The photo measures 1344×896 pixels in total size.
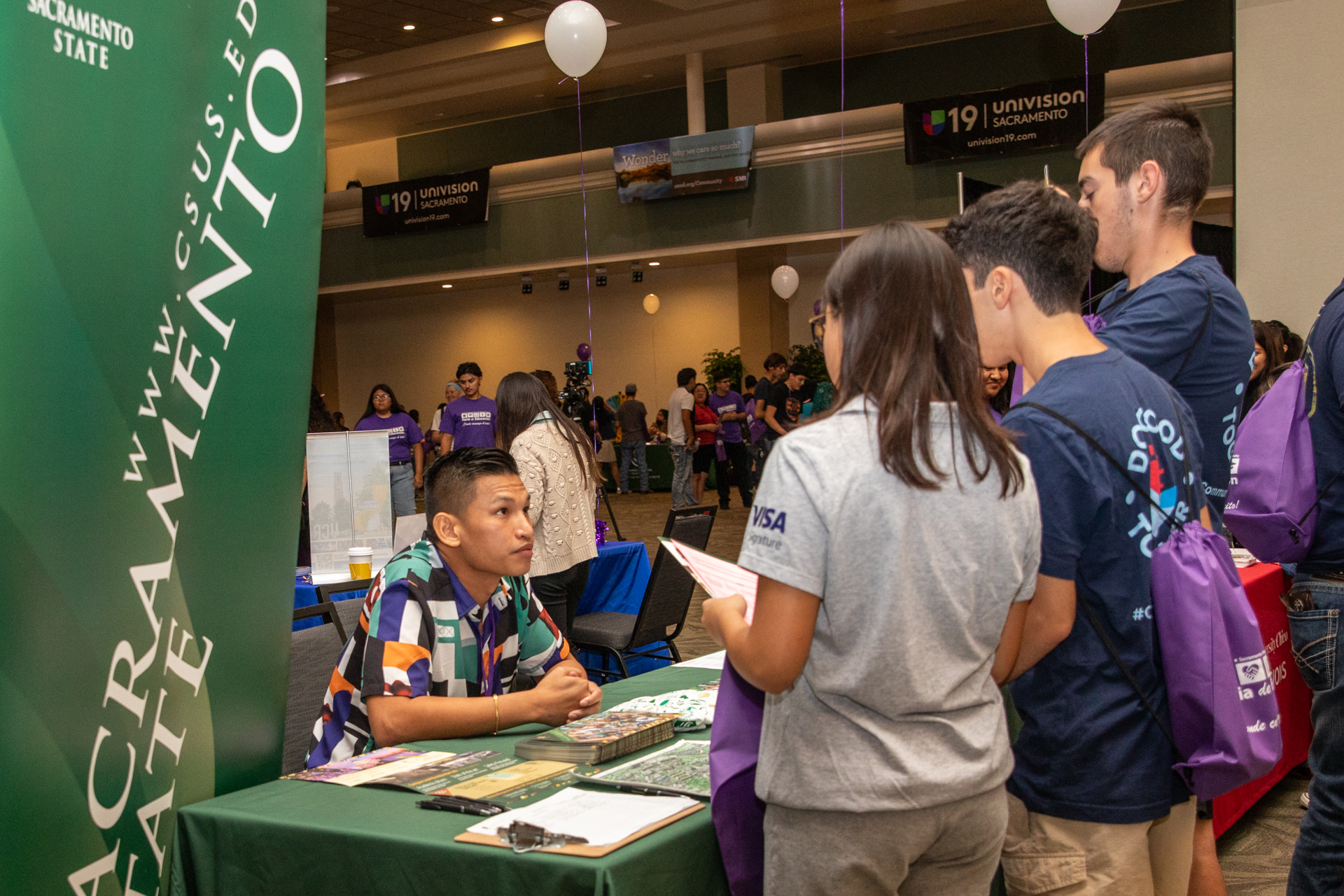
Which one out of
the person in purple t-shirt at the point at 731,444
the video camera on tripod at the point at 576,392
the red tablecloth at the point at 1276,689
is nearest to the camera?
the red tablecloth at the point at 1276,689

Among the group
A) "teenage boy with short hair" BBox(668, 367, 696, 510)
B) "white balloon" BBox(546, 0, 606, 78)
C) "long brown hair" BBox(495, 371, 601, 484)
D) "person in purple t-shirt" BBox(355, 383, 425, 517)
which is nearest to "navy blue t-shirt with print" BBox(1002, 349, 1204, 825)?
"long brown hair" BBox(495, 371, 601, 484)

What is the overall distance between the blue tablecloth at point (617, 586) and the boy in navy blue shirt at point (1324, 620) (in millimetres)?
2955

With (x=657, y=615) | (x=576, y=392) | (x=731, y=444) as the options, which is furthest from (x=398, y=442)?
(x=731, y=444)

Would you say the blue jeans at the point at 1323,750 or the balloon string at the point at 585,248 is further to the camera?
the balloon string at the point at 585,248

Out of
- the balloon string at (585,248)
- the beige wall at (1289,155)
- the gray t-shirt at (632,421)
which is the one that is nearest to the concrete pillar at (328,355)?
the balloon string at (585,248)

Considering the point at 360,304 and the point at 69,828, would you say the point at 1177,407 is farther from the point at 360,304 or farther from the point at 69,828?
the point at 360,304

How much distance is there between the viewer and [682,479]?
12.2m

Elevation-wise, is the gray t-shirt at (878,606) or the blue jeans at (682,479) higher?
the gray t-shirt at (878,606)

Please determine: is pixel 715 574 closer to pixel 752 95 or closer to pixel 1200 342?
pixel 1200 342

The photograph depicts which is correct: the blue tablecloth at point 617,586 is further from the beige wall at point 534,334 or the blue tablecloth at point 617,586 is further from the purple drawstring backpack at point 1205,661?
the beige wall at point 534,334

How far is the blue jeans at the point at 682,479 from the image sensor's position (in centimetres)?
1208

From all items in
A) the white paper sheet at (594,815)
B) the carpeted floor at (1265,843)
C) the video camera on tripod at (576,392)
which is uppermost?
the video camera on tripod at (576,392)

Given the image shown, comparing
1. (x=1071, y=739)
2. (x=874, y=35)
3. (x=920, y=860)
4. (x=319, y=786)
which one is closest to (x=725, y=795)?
(x=920, y=860)

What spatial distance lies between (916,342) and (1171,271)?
851 millimetres
